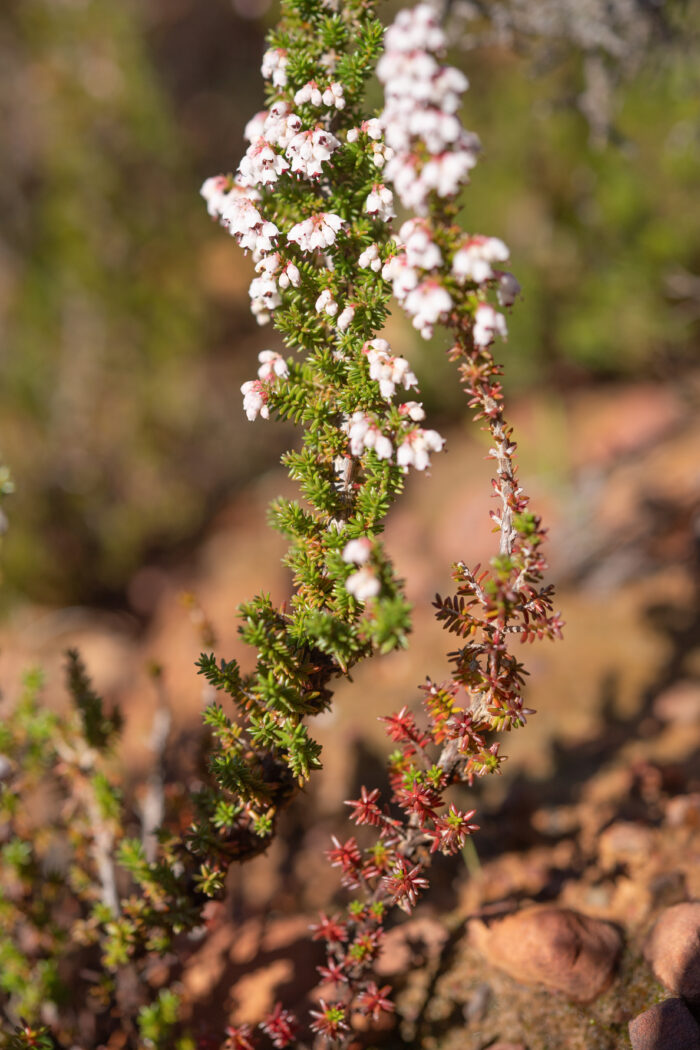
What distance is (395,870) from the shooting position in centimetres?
259

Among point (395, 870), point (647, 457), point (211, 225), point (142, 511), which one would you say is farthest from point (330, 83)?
point (211, 225)

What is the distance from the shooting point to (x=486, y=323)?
1.96 metres

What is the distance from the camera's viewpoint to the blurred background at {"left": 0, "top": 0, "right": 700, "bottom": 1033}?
6566 mm

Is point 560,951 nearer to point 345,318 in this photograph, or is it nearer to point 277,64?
point 345,318

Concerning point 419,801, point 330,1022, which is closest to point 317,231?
point 419,801

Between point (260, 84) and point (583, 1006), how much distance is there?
48.0 ft

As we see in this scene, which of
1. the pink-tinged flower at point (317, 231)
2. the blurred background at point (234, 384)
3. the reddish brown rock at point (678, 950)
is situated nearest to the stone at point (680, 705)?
the blurred background at point (234, 384)

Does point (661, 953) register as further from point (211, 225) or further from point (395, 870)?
point (211, 225)

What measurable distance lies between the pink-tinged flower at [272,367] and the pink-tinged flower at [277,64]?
3.06ft

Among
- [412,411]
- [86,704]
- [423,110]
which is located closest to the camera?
[423,110]

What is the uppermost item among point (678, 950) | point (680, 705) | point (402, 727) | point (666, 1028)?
point (680, 705)

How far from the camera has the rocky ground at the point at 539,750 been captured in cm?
305

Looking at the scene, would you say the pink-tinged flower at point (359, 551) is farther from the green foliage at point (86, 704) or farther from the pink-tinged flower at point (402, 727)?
the green foliage at point (86, 704)

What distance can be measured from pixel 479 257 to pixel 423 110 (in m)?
0.41
